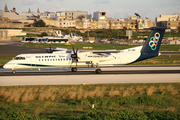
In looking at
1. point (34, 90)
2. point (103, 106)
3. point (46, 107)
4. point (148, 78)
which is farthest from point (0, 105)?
point (148, 78)

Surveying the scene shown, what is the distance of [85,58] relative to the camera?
3416 cm

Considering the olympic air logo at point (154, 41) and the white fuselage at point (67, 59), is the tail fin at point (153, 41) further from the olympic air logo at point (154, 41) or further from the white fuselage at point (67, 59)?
the white fuselage at point (67, 59)

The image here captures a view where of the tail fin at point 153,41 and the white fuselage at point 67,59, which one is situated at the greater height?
the tail fin at point 153,41

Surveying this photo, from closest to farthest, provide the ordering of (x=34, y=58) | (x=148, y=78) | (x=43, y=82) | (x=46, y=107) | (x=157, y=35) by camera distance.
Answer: (x=46, y=107) → (x=43, y=82) → (x=148, y=78) → (x=34, y=58) → (x=157, y=35)

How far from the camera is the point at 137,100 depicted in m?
18.8

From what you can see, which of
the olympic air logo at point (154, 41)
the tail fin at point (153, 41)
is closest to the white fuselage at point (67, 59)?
the tail fin at point (153, 41)

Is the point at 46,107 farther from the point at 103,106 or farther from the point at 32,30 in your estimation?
the point at 32,30

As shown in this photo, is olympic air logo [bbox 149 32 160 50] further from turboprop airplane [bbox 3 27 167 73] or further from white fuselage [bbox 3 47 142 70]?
white fuselage [bbox 3 47 142 70]

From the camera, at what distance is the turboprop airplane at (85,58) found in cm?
3309

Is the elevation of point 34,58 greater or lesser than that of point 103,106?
greater

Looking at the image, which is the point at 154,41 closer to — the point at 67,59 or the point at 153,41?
the point at 153,41

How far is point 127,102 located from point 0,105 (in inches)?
396

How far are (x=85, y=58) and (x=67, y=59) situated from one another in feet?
8.88

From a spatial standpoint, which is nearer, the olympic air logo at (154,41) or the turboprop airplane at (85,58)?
the turboprop airplane at (85,58)
